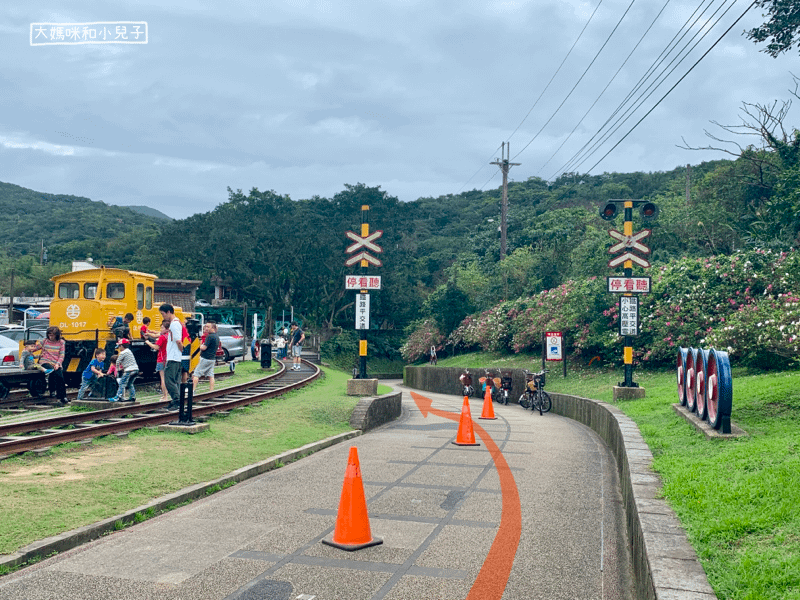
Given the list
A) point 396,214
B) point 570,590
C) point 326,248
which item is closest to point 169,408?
point 570,590

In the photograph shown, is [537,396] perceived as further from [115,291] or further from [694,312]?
[115,291]

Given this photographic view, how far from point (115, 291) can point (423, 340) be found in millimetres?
27417

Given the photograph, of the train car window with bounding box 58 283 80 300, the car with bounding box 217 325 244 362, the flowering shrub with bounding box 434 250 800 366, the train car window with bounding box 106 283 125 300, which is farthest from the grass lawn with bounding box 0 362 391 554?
the car with bounding box 217 325 244 362

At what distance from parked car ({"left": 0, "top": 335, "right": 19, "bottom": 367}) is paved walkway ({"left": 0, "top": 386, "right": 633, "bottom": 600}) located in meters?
10.7

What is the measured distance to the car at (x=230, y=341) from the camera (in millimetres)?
31144

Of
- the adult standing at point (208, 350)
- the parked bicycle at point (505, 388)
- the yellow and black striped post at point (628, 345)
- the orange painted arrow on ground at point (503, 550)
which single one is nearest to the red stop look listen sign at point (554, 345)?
the parked bicycle at point (505, 388)

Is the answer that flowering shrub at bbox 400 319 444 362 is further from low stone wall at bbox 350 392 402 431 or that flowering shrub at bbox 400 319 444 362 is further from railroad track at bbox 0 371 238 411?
railroad track at bbox 0 371 238 411

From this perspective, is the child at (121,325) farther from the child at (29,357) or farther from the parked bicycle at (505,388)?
the parked bicycle at (505,388)

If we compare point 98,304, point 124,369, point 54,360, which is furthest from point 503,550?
point 98,304

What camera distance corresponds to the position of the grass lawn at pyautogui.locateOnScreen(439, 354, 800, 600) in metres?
3.96

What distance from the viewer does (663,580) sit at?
3809mm

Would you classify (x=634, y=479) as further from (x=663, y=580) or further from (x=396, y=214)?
(x=396, y=214)

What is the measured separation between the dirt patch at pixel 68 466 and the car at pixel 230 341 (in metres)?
21.9

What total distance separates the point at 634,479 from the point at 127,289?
14.9 m
